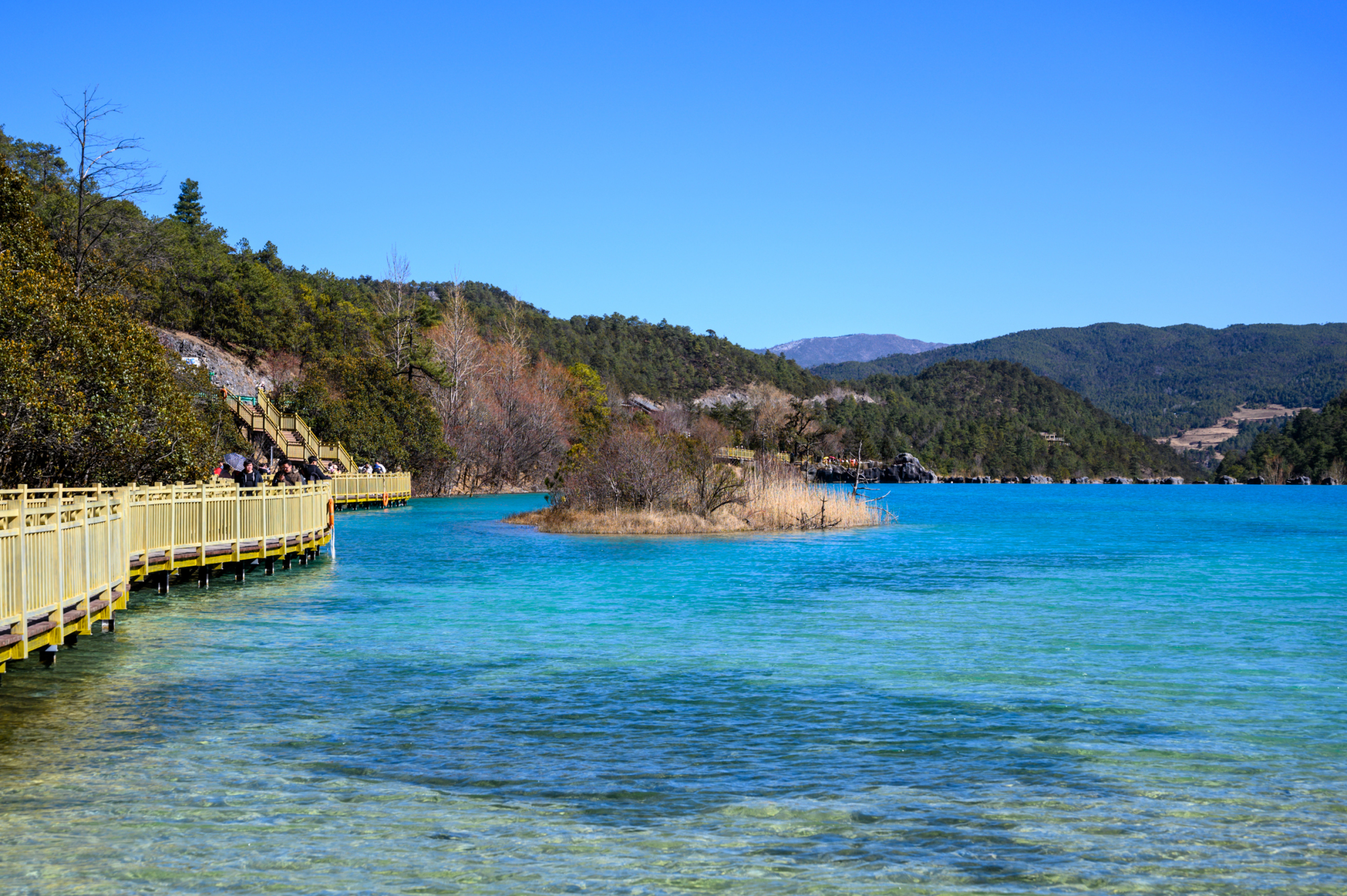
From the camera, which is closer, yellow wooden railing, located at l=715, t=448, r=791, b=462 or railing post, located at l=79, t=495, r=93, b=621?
railing post, located at l=79, t=495, r=93, b=621

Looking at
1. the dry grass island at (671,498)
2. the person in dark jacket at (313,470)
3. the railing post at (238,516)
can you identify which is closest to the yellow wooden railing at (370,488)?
the person in dark jacket at (313,470)

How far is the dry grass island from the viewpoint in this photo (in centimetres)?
4350

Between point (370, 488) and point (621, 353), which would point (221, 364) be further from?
point (621, 353)

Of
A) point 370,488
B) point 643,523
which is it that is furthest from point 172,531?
point 370,488

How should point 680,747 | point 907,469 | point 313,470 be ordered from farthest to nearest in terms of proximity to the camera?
point 907,469, point 313,470, point 680,747

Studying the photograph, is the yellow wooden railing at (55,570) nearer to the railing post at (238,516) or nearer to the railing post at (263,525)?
the railing post at (238,516)

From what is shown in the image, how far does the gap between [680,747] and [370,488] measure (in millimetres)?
56450

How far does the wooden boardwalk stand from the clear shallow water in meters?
0.70

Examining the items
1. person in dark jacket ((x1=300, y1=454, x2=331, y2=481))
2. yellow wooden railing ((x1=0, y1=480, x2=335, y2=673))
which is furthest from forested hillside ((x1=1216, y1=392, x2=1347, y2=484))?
yellow wooden railing ((x1=0, y1=480, x2=335, y2=673))

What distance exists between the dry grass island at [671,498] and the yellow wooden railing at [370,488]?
18.2 m

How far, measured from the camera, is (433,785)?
904 cm

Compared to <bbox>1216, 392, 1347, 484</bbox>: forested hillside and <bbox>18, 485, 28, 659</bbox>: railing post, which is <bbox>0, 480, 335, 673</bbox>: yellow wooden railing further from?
<bbox>1216, 392, 1347, 484</bbox>: forested hillside

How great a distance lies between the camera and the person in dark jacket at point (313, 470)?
55031mm

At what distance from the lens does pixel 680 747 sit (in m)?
10.5
